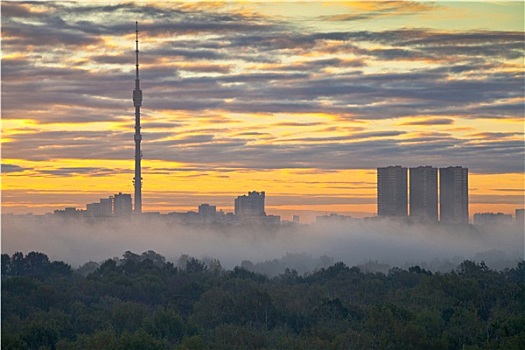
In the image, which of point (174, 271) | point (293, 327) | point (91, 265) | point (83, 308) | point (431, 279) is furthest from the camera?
point (91, 265)

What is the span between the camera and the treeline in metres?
64.8

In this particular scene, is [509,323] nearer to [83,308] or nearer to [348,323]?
[348,323]

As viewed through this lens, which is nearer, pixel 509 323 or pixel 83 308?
pixel 509 323

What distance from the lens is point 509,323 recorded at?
66.8 m

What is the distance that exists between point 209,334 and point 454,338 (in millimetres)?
17899

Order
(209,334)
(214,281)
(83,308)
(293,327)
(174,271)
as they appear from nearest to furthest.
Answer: (209,334) < (293,327) < (83,308) < (214,281) < (174,271)

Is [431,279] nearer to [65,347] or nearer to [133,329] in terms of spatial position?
[133,329]

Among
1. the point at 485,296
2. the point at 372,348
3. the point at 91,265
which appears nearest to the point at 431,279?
the point at 485,296

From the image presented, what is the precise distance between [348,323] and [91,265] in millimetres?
119476

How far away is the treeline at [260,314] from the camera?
64.8 m

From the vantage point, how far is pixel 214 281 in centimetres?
11950

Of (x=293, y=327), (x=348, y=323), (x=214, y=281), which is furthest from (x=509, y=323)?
(x=214, y=281)

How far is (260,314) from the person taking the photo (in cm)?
8719

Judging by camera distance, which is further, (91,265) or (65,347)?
(91,265)
